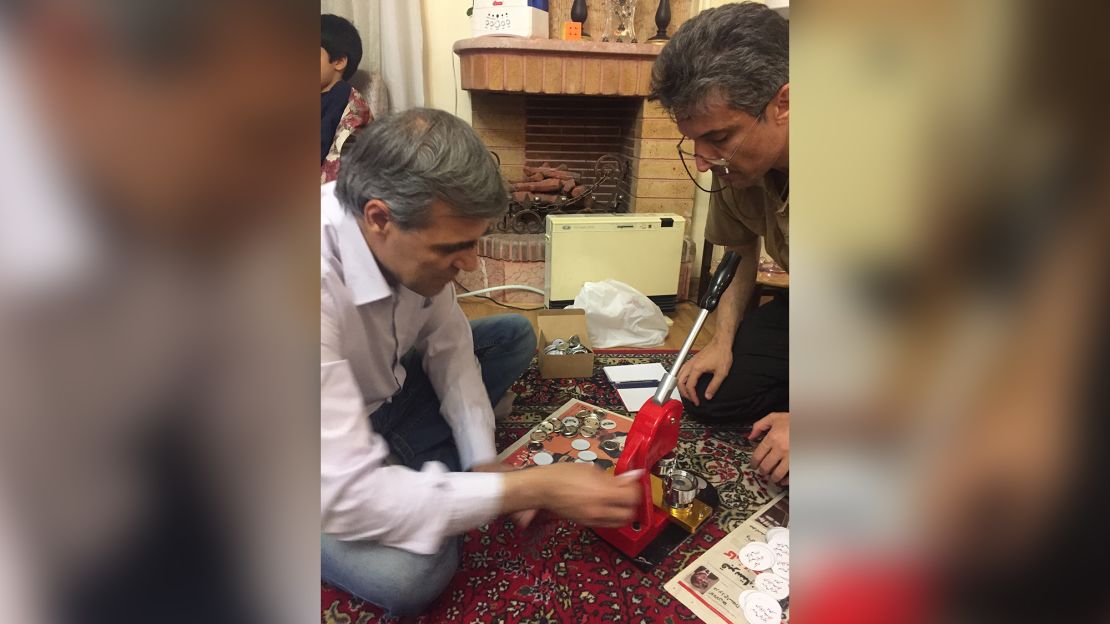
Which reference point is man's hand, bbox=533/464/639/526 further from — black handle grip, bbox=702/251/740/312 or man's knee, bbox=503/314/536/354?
man's knee, bbox=503/314/536/354

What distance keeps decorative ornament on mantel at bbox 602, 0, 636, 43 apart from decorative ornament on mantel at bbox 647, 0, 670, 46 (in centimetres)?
7

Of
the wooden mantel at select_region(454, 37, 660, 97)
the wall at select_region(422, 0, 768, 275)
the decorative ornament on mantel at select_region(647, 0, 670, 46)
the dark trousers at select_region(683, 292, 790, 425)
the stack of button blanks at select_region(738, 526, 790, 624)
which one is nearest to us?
the stack of button blanks at select_region(738, 526, 790, 624)

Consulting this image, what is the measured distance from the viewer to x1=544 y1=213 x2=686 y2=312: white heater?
60.7 inches

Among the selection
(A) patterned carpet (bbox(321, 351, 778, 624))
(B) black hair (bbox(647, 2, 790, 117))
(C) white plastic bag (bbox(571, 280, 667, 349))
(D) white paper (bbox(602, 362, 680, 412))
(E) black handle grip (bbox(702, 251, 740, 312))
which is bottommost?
(A) patterned carpet (bbox(321, 351, 778, 624))

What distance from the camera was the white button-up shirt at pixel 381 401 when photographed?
0.27m

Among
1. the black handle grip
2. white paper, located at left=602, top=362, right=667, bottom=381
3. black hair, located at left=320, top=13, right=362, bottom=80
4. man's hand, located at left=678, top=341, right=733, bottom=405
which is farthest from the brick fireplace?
black hair, located at left=320, top=13, right=362, bottom=80

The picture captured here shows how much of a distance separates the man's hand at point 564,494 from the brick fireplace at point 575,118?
0.86m

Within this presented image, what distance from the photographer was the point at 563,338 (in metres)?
1.23

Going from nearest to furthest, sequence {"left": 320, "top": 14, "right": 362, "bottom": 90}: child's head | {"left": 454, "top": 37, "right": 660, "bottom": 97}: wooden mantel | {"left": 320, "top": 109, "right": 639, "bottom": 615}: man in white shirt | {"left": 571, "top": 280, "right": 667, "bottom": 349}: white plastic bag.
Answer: {"left": 320, "top": 14, "right": 362, "bottom": 90}: child's head → {"left": 320, "top": 109, "right": 639, "bottom": 615}: man in white shirt → {"left": 571, "top": 280, "right": 667, "bottom": 349}: white plastic bag → {"left": 454, "top": 37, "right": 660, "bottom": 97}: wooden mantel
